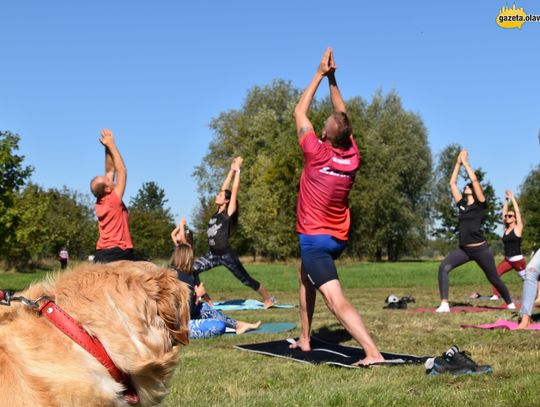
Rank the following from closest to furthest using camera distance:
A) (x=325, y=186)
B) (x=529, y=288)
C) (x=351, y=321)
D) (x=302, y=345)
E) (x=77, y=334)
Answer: (x=77, y=334) < (x=351, y=321) < (x=325, y=186) < (x=302, y=345) < (x=529, y=288)

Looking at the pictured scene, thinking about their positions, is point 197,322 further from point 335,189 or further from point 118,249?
point 335,189

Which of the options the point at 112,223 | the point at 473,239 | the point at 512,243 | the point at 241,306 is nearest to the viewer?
the point at 112,223

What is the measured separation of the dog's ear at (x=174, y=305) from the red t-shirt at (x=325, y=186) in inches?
178

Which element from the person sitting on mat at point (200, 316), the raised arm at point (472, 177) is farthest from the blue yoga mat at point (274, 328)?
the raised arm at point (472, 177)

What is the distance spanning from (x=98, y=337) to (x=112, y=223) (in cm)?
749

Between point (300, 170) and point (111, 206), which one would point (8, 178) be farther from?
point (300, 170)

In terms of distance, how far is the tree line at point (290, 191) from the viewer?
57.5 meters

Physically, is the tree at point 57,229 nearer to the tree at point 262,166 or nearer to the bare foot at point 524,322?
the tree at point 262,166

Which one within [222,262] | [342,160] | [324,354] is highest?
[342,160]

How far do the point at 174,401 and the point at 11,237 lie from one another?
2034 cm

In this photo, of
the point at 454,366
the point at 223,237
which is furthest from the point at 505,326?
the point at 223,237

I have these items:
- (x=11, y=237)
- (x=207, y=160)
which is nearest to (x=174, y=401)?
(x=11, y=237)

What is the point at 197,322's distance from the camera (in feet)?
32.2

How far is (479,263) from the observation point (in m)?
13.1
